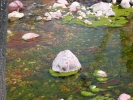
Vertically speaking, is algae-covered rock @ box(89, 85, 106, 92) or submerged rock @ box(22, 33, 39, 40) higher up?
submerged rock @ box(22, 33, 39, 40)

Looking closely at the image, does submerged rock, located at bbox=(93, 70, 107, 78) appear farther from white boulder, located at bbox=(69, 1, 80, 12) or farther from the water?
white boulder, located at bbox=(69, 1, 80, 12)

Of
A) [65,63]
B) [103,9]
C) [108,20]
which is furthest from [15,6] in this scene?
[65,63]

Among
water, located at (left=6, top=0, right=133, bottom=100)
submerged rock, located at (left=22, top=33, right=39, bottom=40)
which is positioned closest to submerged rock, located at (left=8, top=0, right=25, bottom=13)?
water, located at (left=6, top=0, right=133, bottom=100)

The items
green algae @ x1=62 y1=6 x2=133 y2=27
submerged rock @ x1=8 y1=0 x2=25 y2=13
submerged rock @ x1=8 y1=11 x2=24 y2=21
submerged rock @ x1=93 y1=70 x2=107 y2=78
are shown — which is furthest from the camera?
submerged rock @ x1=8 y1=0 x2=25 y2=13

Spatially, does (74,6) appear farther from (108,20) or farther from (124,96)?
(124,96)

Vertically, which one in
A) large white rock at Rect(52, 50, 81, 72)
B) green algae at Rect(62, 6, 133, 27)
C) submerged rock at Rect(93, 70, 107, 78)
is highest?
green algae at Rect(62, 6, 133, 27)

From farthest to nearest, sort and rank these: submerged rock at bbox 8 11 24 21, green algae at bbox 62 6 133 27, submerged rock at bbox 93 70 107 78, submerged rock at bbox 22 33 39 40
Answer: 1. submerged rock at bbox 8 11 24 21
2. green algae at bbox 62 6 133 27
3. submerged rock at bbox 22 33 39 40
4. submerged rock at bbox 93 70 107 78

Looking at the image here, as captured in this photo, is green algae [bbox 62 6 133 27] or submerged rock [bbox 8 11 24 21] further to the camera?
submerged rock [bbox 8 11 24 21]
